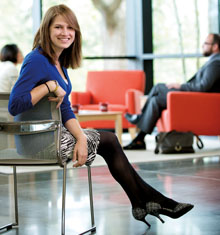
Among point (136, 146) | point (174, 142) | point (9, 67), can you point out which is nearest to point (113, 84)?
point (136, 146)

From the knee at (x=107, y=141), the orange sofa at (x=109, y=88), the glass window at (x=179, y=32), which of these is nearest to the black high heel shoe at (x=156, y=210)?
the knee at (x=107, y=141)

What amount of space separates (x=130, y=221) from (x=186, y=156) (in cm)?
336

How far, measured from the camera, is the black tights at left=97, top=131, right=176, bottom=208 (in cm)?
299

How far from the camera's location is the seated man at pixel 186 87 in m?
7.04

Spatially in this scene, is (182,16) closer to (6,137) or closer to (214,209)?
(214,209)

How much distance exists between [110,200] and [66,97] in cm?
117

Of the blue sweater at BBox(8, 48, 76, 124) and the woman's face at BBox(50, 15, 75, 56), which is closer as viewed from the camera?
the blue sweater at BBox(8, 48, 76, 124)

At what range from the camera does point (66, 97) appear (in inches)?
119

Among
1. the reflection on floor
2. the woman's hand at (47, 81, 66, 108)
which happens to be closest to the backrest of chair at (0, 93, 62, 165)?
the woman's hand at (47, 81, 66, 108)

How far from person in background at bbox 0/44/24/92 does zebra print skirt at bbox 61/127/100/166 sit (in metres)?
3.27

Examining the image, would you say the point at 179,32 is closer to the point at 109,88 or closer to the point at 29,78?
the point at 109,88

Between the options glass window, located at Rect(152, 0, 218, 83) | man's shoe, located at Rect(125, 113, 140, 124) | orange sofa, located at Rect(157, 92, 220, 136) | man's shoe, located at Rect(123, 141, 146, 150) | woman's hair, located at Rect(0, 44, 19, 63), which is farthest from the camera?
glass window, located at Rect(152, 0, 218, 83)

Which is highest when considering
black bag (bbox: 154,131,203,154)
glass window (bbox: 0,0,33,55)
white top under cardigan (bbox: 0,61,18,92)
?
glass window (bbox: 0,0,33,55)

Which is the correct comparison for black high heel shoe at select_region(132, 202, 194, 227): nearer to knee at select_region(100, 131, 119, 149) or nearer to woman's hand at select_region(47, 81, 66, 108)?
knee at select_region(100, 131, 119, 149)
